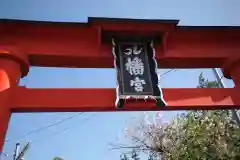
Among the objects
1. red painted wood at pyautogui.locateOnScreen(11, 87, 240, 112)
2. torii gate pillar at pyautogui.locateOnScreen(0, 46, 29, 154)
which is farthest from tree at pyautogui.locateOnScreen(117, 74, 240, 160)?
torii gate pillar at pyautogui.locateOnScreen(0, 46, 29, 154)

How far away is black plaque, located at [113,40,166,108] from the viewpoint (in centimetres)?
425

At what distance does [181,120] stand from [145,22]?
753cm

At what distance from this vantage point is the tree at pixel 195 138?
7.47 meters

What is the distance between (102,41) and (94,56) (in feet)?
1.17

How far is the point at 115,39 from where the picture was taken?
4836 millimetres

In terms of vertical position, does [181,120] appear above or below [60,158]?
below

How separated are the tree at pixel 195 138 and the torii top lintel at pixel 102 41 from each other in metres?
3.21

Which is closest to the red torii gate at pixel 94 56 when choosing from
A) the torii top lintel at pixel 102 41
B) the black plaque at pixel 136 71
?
the torii top lintel at pixel 102 41

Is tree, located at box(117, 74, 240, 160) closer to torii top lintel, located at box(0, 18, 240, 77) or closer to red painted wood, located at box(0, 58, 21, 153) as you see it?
torii top lintel, located at box(0, 18, 240, 77)

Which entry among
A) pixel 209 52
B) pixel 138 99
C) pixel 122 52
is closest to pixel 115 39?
pixel 122 52

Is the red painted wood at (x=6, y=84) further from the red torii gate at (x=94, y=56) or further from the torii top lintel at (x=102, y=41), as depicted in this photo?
the torii top lintel at (x=102, y=41)

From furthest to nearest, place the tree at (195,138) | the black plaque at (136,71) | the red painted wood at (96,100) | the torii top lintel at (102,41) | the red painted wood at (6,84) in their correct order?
the tree at (195,138), the torii top lintel at (102,41), the black plaque at (136,71), the red painted wood at (96,100), the red painted wood at (6,84)

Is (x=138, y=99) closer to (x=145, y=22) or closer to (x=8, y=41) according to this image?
(x=145, y=22)

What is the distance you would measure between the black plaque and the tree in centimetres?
382
